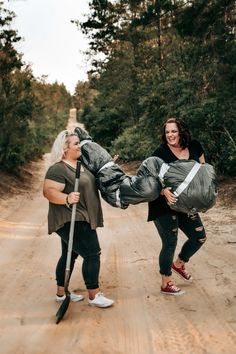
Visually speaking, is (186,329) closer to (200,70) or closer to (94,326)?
(94,326)

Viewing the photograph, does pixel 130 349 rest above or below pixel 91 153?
below

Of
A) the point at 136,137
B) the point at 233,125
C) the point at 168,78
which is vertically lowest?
the point at 136,137

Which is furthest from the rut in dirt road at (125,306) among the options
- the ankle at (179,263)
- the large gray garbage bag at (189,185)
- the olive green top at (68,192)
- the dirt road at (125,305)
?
the large gray garbage bag at (189,185)

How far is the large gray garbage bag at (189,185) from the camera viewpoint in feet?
13.8

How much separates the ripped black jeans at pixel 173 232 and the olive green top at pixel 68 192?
736 mm

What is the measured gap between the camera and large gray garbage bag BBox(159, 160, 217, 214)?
420 centimetres

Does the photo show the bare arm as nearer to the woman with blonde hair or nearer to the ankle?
the woman with blonde hair

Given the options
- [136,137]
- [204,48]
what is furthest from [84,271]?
[136,137]

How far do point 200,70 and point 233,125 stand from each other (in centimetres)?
258

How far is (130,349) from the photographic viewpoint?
350 cm

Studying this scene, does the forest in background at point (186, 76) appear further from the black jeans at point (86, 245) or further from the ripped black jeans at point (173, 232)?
the black jeans at point (86, 245)

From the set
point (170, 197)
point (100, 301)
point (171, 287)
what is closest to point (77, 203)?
point (170, 197)

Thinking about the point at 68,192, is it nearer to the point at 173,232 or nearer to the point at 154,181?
the point at 154,181

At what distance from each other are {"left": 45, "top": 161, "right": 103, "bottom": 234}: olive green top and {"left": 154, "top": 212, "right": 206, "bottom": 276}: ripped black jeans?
2.42ft
